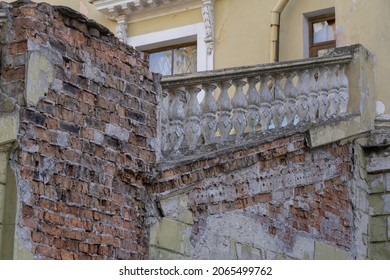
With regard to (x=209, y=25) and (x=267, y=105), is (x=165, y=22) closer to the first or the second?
(x=209, y=25)

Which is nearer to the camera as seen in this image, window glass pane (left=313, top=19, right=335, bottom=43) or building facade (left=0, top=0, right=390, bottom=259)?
building facade (left=0, top=0, right=390, bottom=259)

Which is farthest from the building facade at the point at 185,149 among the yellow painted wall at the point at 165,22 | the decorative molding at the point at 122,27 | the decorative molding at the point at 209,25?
the decorative molding at the point at 122,27

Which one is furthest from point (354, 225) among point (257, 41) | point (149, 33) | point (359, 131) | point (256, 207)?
point (149, 33)

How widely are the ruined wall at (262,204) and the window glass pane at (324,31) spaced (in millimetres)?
3670

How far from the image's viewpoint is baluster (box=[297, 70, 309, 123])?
10.6 meters

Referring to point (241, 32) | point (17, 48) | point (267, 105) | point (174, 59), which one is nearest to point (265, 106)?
point (267, 105)

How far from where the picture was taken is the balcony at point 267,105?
9.02 meters

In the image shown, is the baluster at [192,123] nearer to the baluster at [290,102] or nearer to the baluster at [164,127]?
the baluster at [164,127]

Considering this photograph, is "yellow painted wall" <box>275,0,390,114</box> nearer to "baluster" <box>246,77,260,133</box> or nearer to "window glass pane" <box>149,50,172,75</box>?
"baluster" <box>246,77,260,133</box>

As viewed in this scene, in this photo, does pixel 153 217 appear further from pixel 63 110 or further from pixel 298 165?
pixel 298 165

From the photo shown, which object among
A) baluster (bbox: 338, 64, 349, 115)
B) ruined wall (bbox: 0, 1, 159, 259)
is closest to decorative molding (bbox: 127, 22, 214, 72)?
baluster (bbox: 338, 64, 349, 115)

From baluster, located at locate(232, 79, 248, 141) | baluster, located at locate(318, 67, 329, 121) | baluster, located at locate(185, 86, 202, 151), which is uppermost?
baluster, located at locate(318, 67, 329, 121)

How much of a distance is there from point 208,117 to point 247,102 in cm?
74

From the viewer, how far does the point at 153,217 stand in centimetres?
852
